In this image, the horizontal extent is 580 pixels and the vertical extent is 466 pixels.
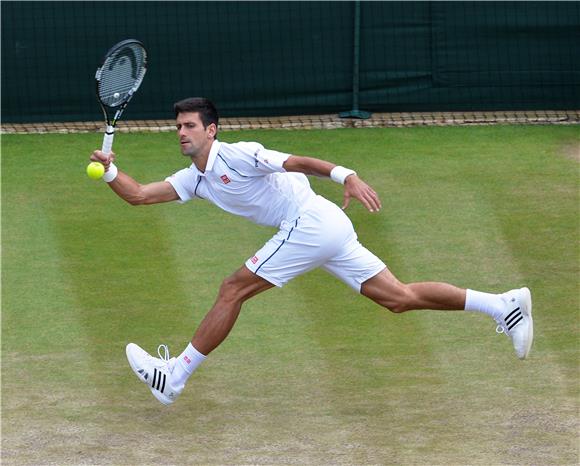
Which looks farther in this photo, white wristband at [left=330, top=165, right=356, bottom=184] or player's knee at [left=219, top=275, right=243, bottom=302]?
player's knee at [left=219, top=275, right=243, bottom=302]

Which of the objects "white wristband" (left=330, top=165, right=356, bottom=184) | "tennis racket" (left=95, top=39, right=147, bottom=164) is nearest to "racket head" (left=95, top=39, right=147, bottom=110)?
"tennis racket" (left=95, top=39, right=147, bottom=164)

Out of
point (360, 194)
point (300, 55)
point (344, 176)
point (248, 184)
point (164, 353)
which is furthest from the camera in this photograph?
point (300, 55)

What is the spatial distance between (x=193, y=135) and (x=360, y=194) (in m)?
1.29

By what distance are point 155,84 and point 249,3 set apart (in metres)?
1.39

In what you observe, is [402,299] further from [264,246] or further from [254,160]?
[254,160]

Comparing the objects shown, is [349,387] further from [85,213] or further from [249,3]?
[249,3]

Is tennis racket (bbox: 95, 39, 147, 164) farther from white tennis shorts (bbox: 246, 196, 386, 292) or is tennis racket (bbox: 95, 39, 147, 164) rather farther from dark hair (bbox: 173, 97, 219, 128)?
white tennis shorts (bbox: 246, 196, 386, 292)

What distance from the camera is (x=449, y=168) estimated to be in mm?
13680

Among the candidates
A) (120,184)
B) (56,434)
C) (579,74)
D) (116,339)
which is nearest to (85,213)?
(116,339)

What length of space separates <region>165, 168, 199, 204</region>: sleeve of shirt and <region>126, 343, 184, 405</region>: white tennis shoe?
105 cm

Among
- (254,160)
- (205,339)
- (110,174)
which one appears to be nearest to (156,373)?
(205,339)

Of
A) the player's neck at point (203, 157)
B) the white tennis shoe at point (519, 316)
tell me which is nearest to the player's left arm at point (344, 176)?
the player's neck at point (203, 157)

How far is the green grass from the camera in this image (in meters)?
8.10

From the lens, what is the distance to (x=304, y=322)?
10.0m
